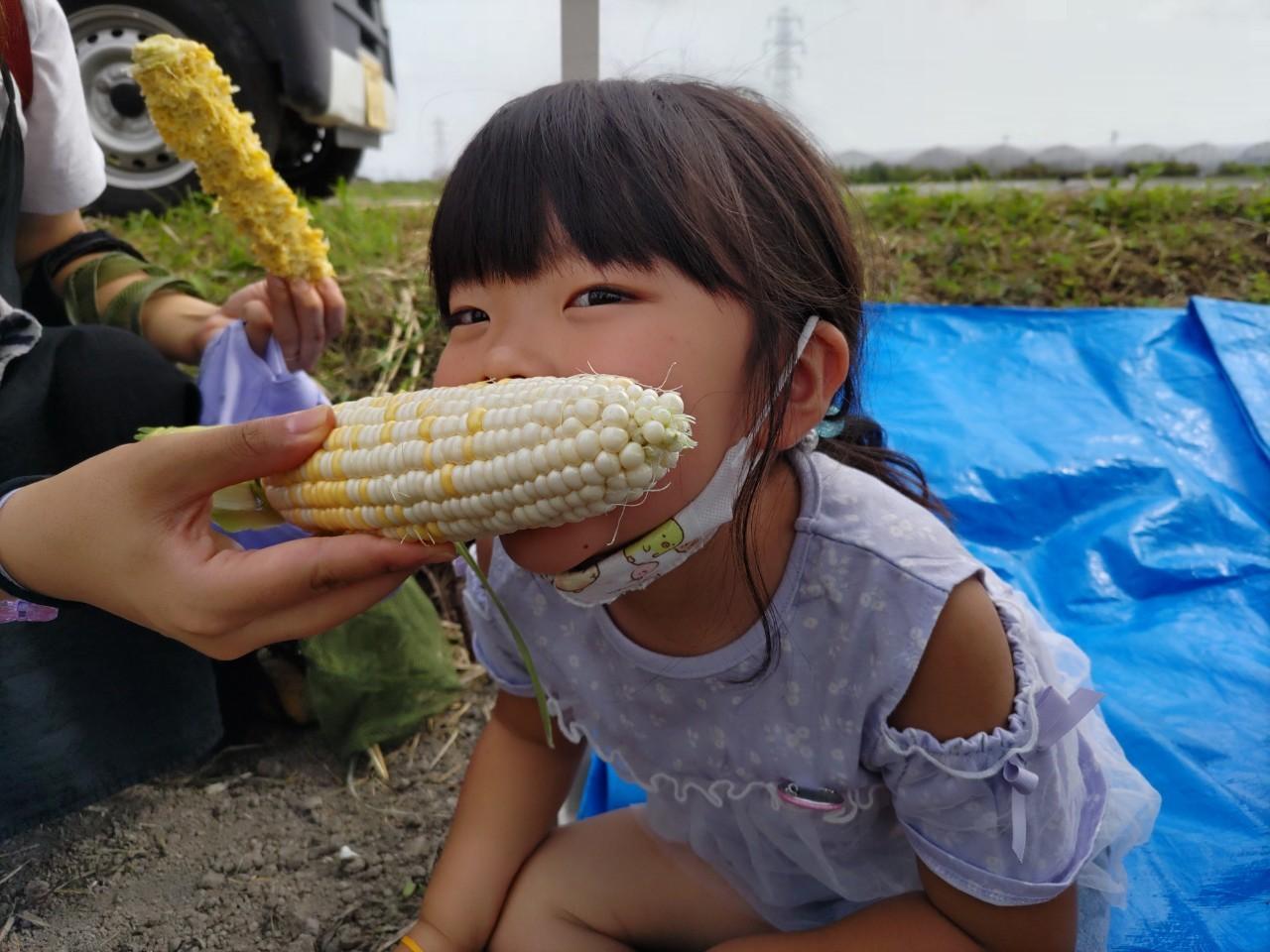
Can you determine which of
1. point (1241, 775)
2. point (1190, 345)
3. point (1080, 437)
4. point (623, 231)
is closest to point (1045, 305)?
point (1190, 345)

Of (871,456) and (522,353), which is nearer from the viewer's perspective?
(522,353)

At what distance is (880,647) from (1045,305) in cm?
298

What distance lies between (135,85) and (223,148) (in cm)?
273

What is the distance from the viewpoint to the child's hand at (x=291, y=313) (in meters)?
2.04

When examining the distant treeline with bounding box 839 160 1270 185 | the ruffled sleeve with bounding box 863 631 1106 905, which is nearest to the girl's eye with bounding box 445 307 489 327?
the ruffled sleeve with bounding box 863 631 1106 905

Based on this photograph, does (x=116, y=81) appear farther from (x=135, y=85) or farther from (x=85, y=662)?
(x=85, y=662)

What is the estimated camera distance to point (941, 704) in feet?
4.18

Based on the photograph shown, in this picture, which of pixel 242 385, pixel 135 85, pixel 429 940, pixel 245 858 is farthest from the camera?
pixel 135 85

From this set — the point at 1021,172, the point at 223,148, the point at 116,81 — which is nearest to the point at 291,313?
the point at 223,148

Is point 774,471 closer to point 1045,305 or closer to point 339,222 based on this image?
point 1045,305

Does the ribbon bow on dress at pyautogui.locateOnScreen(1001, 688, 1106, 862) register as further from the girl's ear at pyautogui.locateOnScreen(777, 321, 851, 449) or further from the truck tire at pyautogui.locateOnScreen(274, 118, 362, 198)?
the truck tire at pyautogui.locateOnScreen(274, 118, 362, 198)

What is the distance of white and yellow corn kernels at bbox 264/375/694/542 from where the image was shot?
893mm

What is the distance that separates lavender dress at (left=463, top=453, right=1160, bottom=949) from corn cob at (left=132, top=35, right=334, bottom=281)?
0.91 metres

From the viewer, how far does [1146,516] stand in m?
2.55
